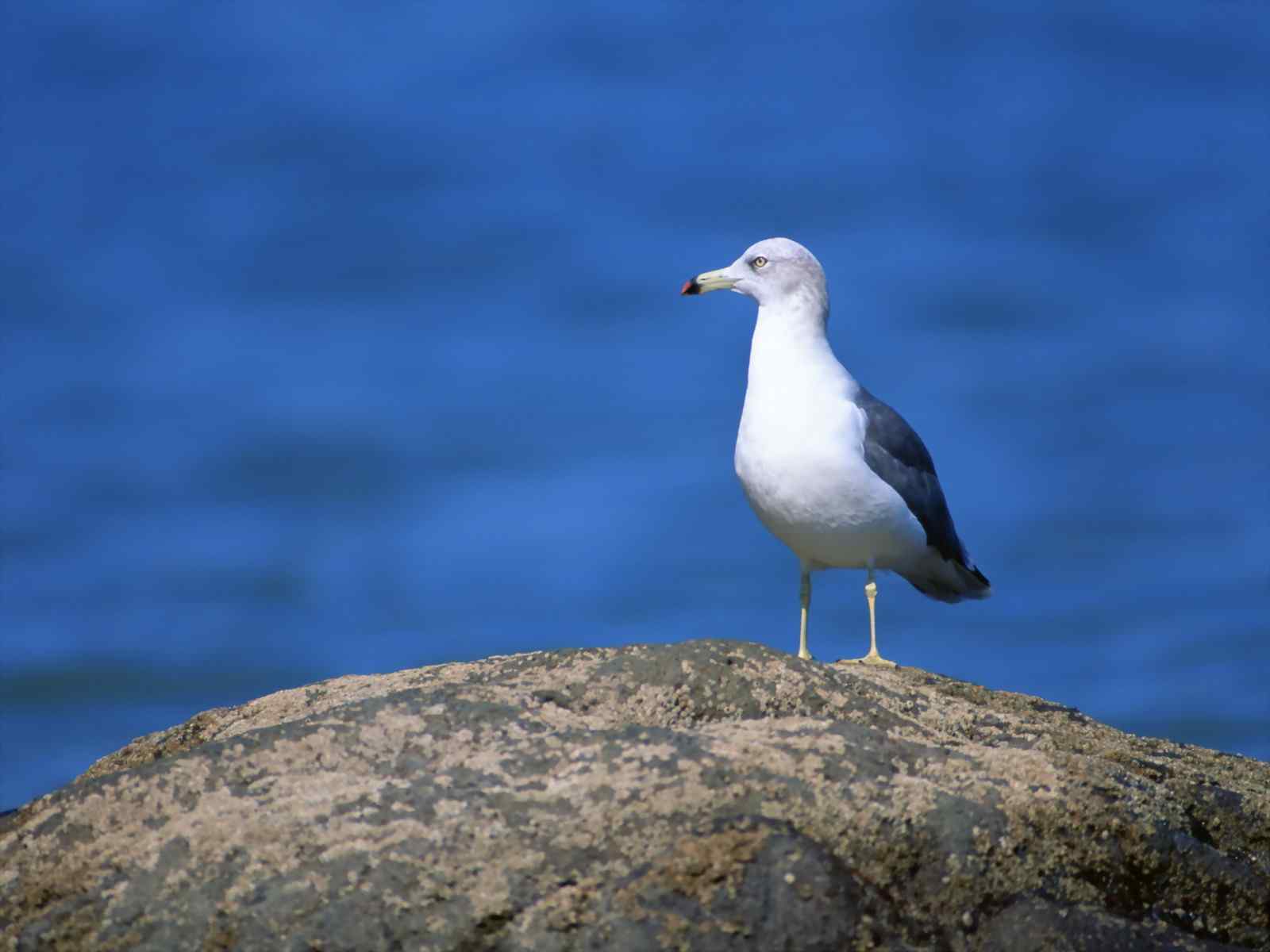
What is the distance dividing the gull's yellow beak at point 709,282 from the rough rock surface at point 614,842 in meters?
4.00

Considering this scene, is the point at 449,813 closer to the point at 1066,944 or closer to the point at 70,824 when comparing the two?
the point at 70,824

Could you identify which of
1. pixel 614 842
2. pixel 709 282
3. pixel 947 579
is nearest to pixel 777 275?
pixel 709 282

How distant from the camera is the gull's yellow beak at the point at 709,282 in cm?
776

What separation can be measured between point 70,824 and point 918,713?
2.33 metres

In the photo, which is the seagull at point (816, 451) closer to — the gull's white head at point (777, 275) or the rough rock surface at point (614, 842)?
the gull's white head at point (777, 275)

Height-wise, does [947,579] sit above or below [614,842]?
above

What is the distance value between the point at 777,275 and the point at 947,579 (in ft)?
6.36

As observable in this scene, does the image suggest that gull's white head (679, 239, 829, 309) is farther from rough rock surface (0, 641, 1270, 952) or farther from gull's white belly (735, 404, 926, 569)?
rough rock surface (0, 641, 1270, 952)

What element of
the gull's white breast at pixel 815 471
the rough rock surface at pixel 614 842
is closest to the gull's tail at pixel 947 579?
the gull's white breast at pixel 815 471

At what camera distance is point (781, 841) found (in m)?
3.13

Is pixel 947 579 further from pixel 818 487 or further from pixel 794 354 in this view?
pixel 794 354

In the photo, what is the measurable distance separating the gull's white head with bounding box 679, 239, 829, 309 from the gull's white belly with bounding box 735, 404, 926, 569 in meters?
0.62

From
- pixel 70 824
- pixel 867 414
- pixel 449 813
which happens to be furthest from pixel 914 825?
pixel 867 414

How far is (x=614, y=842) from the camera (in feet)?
10.3
